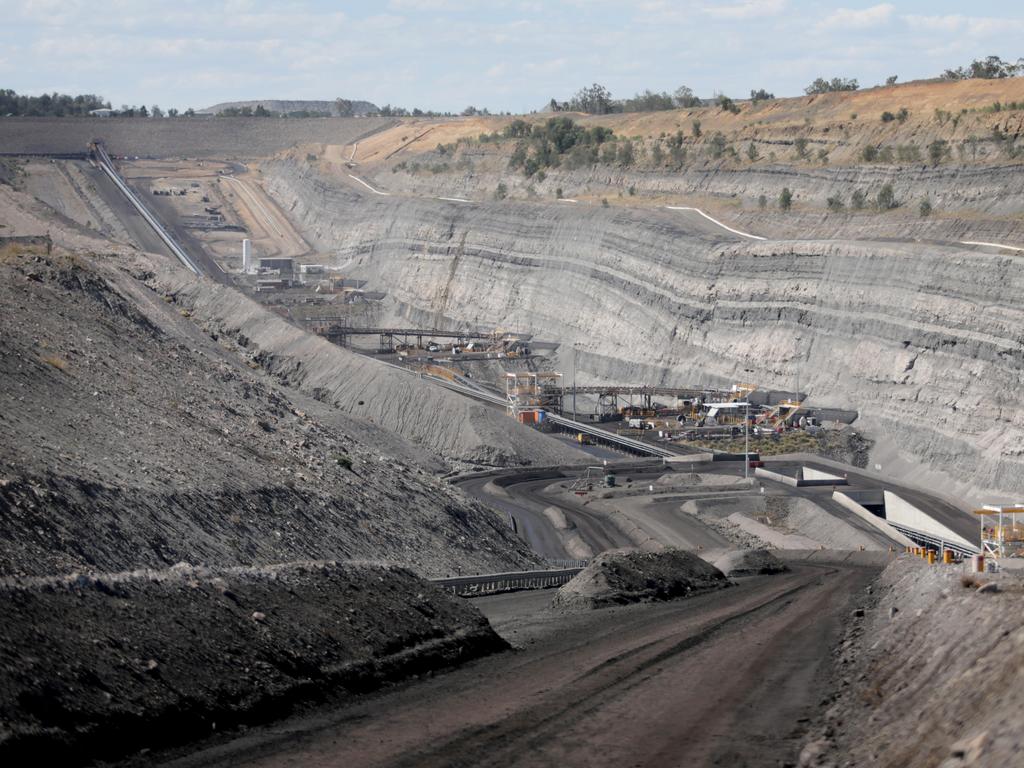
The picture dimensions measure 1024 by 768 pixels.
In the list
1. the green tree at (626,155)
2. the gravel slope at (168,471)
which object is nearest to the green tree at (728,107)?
the green tree at (626,155)

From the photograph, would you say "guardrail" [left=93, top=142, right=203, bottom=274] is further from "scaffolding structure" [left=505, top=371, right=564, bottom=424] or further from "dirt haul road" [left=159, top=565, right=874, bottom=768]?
"dirt haul road" [left=159, top=565, right=874, bottom=768]

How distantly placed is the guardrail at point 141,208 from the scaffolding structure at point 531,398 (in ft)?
134

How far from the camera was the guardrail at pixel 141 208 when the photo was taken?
12614cm

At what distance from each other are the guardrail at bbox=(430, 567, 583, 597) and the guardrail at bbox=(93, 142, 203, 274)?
8382 cm

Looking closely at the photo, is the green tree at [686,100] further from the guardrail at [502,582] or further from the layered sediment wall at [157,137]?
the guardrail at [502,582]

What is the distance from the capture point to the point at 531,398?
82562mm

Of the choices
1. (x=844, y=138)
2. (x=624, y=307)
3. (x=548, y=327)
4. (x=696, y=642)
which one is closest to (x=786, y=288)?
(x=624, y=307)

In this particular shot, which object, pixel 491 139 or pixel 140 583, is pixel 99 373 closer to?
pixel 140 583


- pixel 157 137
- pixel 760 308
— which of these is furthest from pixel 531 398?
pixel 157 137

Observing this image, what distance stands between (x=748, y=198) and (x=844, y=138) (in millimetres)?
8899

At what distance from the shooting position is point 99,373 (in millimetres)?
41562

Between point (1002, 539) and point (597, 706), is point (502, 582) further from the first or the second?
point (1002, 539)

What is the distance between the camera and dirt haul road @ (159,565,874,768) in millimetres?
16688

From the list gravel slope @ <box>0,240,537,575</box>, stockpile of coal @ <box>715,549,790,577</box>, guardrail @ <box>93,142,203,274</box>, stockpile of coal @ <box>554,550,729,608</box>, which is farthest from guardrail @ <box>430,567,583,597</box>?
guardrail @ <box>93,142,203,274</box>
